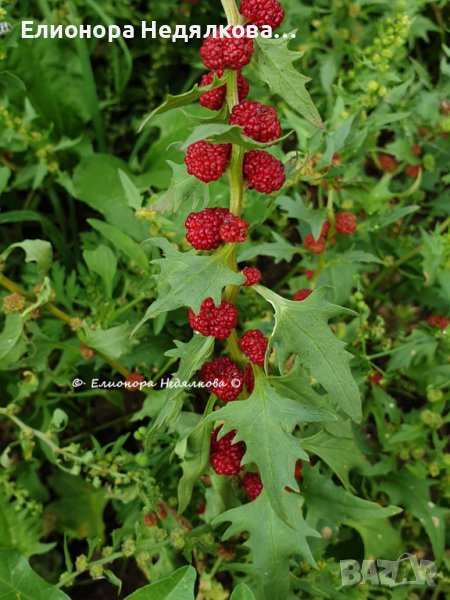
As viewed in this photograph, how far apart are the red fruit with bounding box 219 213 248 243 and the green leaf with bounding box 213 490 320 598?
57 cm

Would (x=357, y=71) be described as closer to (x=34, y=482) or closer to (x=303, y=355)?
(x=303, y=355)

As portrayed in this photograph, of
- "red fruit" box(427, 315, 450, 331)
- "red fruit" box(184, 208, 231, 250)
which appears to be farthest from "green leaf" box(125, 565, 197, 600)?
"red fruit" box(427, 315, 450, 331)

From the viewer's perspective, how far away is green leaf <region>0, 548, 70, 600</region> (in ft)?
4.34

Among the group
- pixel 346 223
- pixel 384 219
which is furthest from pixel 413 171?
pixel 346 223

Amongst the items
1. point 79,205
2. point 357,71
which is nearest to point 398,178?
point 357,71

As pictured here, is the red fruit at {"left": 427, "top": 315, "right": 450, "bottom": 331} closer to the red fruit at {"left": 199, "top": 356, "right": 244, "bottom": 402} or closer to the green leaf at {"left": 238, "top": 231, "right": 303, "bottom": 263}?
the green leaf at {"left": 238, "top": 231, "right": 303, "bottom": 263}

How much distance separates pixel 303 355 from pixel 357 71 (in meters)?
1.44

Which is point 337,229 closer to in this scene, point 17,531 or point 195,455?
point 195,455

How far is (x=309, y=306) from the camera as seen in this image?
1.22m

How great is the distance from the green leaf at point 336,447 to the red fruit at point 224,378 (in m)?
0.29

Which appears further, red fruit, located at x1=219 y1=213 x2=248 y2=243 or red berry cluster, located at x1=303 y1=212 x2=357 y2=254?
red berry cluster, located at x1=303 y1=212 x2=357 y2=254

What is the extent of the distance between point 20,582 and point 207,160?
0.93 m

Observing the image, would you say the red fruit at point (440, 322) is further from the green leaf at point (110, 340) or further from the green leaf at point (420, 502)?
the green leaf at point (110, 340)

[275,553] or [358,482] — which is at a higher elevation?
[275,553]
